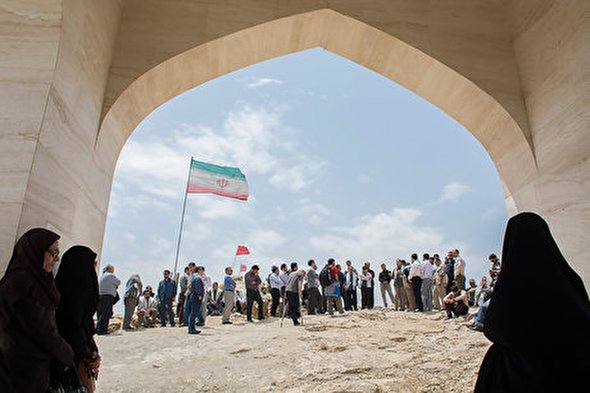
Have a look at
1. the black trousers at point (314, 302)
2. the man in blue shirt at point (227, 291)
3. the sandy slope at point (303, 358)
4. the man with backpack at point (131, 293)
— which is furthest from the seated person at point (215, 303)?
the sandy slope at point (303, 358)

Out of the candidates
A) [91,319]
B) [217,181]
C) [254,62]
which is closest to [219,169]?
[217,181]

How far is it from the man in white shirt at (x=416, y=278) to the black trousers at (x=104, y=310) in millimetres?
6715

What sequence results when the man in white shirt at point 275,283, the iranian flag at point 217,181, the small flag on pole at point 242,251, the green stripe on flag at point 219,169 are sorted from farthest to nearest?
1. the small flag on pole at point 242,251
2. the green stripe on flag at point 219,169
3. the iranian flag at point 217,181
4. the man in white shirt at point 275,283

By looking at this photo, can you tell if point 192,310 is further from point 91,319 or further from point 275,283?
point 91,319

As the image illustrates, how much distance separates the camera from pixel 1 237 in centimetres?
248

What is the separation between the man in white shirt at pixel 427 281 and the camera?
34.4ft

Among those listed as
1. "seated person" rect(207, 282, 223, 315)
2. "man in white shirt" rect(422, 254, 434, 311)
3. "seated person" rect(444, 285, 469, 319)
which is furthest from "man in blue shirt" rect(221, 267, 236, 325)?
"seated person" rect(444, 285, 469, 319)

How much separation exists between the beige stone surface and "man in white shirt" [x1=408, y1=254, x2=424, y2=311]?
6538mm

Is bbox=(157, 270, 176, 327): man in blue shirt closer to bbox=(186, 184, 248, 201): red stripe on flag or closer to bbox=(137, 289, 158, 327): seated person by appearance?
bbox=(137, 289, 158, 327): seated person

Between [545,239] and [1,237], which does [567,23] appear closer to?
[545,239]

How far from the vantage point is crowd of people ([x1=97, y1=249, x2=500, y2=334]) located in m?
9.23

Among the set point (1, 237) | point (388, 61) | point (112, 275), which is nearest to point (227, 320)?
point (112, 275)

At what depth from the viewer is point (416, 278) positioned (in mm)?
10734

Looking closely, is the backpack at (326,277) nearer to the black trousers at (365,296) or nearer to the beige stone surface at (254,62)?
the black trousers at (365,296)
